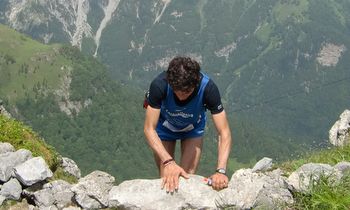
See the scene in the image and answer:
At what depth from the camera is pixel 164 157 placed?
400 inches

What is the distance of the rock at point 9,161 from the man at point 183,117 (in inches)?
97.5

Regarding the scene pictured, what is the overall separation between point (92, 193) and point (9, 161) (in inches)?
77.9

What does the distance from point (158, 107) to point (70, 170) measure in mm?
6750

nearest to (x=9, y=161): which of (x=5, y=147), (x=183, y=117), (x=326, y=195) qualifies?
(x=5, y=147)

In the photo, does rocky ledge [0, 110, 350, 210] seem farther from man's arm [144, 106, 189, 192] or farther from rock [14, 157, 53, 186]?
man's arm [144, 106, 189, 192]

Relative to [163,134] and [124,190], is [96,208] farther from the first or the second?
[163,134]

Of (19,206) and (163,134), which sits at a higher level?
(163,134)

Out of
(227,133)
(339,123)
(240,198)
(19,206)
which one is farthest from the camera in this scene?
(339,123)

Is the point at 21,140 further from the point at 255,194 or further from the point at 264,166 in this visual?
the point at 255,194

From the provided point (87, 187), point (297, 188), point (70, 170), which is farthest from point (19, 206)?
point (70, 170)

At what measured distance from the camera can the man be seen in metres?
9.54

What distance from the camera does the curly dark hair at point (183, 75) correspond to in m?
9.45

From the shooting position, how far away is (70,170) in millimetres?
16406

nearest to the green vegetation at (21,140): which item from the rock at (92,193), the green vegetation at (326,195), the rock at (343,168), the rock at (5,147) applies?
the rock at (5,147)
